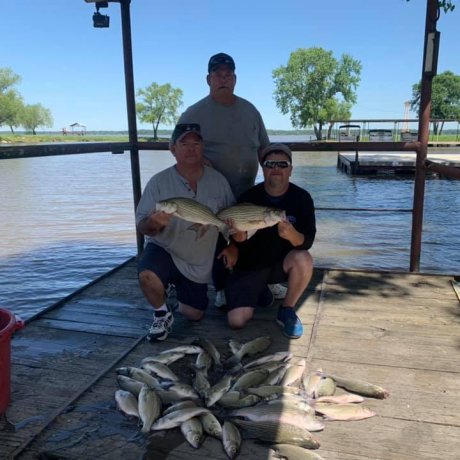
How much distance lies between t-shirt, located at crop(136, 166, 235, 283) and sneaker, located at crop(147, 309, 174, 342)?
36cm

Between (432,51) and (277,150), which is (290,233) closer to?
(277,150)

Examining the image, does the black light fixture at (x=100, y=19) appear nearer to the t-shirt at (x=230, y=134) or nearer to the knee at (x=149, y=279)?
the t-shirt at (x=230, y=134)

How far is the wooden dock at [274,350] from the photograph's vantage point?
2.08 m

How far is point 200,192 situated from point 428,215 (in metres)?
11.9

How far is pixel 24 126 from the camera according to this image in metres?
108

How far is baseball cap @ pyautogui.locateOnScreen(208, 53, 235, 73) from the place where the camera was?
352 centimetres

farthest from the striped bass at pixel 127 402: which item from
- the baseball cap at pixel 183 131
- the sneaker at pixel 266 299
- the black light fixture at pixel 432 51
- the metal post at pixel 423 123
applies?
the black light fixture at pixel 432 51

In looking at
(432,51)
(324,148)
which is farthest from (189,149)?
(432,51)

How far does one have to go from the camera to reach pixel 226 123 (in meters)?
3.65

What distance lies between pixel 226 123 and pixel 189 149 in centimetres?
61

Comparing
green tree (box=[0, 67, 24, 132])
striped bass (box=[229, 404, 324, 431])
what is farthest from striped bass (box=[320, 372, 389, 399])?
green tree (box=[0, 67, 24, 132])

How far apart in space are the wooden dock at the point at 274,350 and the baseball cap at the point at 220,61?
2.04 meters

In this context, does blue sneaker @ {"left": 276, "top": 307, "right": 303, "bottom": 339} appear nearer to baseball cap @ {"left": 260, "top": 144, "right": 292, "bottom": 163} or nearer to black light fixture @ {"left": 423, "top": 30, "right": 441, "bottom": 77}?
baseball cap @ {"left": 260, "top": 144, "right": 292, "bottom": 163}

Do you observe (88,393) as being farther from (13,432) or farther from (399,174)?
(399,174)
